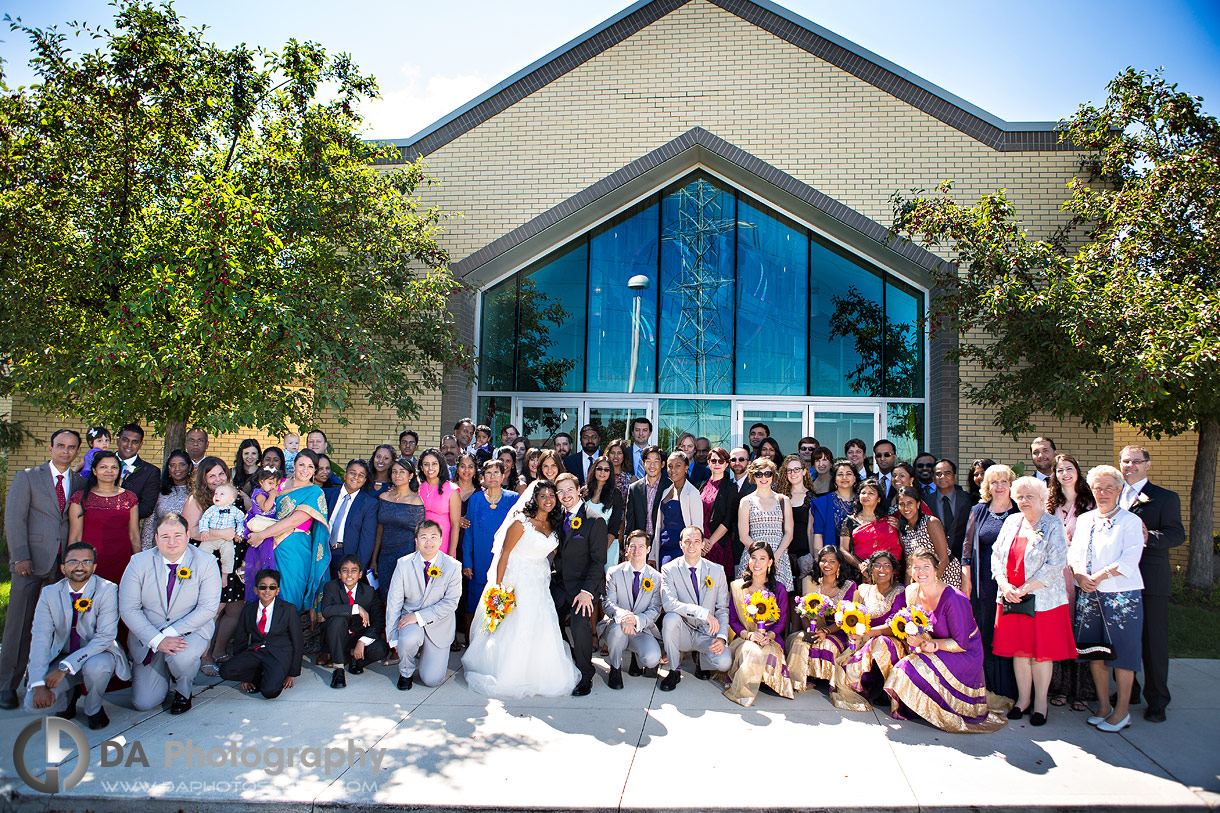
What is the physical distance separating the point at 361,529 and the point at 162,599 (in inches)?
65.5

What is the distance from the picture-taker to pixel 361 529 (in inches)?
266

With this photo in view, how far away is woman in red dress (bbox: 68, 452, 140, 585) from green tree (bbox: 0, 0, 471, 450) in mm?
1030

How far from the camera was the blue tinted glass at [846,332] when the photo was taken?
464 inches

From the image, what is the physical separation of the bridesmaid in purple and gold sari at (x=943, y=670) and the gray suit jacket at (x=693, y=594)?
1511mm

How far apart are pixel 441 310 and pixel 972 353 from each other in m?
7.41

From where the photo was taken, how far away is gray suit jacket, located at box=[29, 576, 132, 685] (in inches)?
202

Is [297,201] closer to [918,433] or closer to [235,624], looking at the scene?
[235,624]

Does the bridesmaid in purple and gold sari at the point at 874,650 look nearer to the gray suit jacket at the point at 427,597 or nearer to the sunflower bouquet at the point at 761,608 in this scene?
the sunflower bouquet at the point at 761,608

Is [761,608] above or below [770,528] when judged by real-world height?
below

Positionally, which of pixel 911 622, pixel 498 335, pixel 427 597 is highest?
pixel 498 335

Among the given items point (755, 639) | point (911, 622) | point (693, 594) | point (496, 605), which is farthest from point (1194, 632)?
point (496, 605)

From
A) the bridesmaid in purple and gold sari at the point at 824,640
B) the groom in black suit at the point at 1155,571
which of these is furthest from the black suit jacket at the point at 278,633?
the groom in black suit at the point at 1155,571

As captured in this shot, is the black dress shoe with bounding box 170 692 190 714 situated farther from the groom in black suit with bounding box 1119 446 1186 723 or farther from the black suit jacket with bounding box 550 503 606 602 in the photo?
the groom in black suit with bounding box 1119 446 1186 723

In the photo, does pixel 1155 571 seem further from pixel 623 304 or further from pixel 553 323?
pixel 553 323
